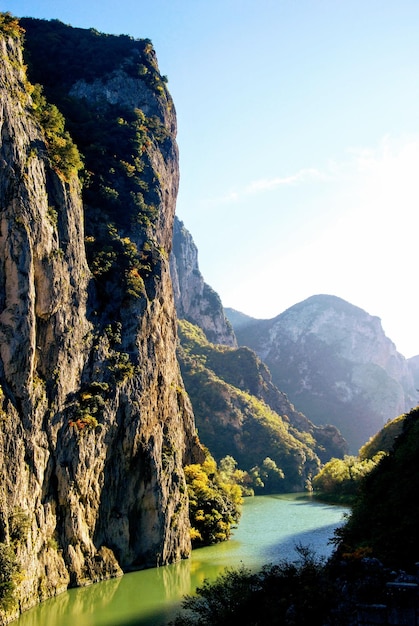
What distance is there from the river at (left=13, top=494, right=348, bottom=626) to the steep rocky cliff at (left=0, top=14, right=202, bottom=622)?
1.36 metres

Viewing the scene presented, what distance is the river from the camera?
30281 millimetres

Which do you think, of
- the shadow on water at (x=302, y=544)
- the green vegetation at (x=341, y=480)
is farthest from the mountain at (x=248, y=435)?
the shadow on water at (x=302, y=544)

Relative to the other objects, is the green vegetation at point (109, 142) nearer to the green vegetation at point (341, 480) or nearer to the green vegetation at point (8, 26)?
the green vegetation at point (8, 26)

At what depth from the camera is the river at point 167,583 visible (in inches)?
1192

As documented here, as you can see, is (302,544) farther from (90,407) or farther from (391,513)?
(391,513)

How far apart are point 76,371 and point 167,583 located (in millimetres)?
16778

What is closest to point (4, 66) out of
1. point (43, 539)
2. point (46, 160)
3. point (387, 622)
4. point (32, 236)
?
point (46, 160)

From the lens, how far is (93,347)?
43.2m

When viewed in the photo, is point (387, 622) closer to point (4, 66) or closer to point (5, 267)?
point (5, 267)

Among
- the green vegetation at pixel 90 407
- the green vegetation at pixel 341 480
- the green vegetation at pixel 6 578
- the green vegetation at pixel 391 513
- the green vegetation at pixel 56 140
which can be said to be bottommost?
the green vegetation at pixel 341 480

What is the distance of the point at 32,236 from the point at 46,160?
827cm

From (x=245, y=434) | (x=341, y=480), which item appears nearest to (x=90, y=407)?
(x=341, y=480)

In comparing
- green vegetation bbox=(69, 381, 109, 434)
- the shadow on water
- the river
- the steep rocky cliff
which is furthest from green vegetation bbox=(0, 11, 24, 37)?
the shadow on water

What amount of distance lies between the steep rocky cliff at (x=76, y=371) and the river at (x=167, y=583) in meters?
1.36
